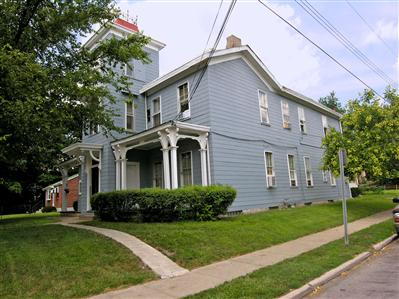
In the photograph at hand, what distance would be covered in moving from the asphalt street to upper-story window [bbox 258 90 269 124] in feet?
34.9

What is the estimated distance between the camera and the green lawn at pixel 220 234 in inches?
299

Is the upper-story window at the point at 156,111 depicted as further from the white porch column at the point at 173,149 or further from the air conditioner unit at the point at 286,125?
the air conditioner unit at the point at 286,125

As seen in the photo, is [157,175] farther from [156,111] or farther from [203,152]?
[203,152]

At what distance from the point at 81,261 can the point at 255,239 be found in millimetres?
4806

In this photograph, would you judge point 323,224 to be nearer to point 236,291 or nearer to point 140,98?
point 236,291

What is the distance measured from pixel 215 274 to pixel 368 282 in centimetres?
274

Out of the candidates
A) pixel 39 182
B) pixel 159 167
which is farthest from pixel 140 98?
pixel 39 182

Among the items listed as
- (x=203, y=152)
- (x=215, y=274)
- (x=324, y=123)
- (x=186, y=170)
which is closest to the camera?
(x=215, y=274)

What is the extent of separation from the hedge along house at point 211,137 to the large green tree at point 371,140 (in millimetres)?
3012

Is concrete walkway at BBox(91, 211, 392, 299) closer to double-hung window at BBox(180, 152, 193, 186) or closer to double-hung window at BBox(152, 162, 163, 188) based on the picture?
double-hung window at BBox(180, 152, 193, 186)

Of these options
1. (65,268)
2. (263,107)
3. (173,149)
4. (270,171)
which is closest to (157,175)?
(173,149)

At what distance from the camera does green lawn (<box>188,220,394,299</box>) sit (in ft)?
16.3

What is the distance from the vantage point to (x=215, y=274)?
6203 millimetres

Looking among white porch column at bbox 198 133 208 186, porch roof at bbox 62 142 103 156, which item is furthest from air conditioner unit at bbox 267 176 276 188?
porch roof at bbox 62 142 103 156
